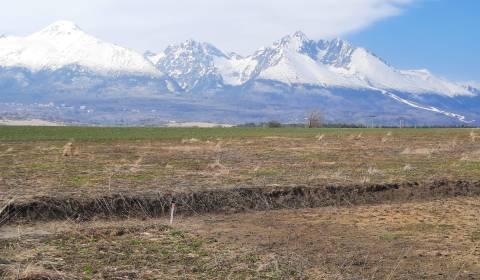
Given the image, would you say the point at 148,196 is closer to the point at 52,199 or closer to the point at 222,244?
the point at 52,199

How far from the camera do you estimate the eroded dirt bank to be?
712 inches

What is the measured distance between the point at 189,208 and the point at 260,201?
8.40 ft

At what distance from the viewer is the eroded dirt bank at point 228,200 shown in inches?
712

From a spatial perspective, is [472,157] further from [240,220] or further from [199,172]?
[240,220]

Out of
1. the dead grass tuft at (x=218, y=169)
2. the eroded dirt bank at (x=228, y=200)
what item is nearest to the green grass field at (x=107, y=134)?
the dead grass tuft at (x=218, y=169)

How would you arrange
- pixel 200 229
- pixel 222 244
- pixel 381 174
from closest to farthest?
pixel 222 244 → pixel 200 229 → pixel 381 174

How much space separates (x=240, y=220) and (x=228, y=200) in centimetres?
245

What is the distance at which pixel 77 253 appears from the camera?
12.6 meters

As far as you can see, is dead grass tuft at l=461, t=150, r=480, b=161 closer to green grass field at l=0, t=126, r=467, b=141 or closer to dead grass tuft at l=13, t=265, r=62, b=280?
dead grass tuft at l=13, t=265, r=62, b=280

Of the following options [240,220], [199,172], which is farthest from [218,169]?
[240,220]

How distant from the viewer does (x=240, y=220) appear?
1802 centimetres

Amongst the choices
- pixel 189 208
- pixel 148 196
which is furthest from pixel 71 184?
pixel 189 208

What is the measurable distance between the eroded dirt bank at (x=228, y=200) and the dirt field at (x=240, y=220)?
0.14 ft

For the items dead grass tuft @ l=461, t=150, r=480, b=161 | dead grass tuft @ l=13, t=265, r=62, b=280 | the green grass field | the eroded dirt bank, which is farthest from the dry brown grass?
the green grass field
